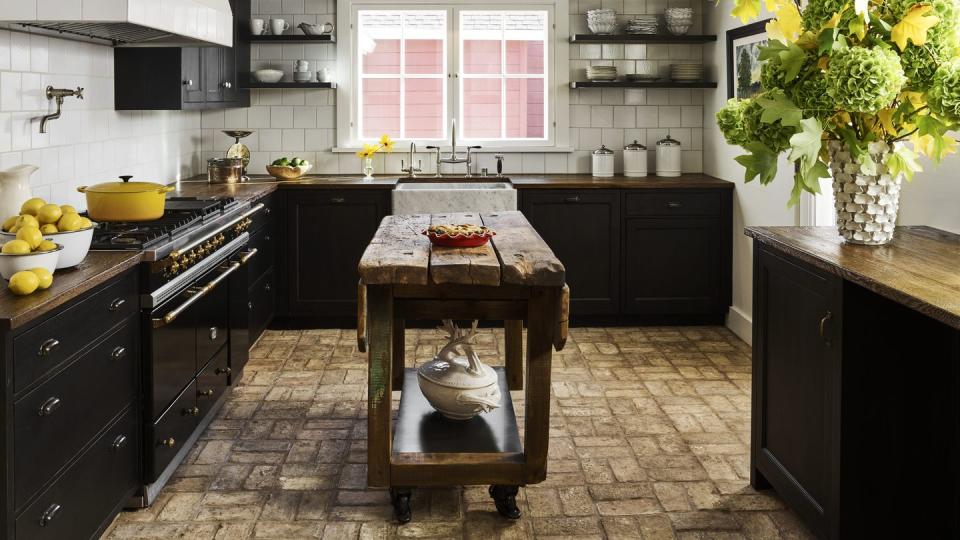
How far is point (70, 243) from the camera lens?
3.05 metres

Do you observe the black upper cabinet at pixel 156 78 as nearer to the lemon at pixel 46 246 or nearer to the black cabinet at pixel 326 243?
the black cabinet at pixel 326 243

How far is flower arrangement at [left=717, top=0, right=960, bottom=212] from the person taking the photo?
2744 mm

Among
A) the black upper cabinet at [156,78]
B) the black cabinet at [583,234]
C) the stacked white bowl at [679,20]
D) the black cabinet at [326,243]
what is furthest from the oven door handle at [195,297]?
the stacked white bowl at [679,20]

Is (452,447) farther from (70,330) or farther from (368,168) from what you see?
(368,168)

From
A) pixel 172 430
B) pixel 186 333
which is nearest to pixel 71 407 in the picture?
pixel 172 430

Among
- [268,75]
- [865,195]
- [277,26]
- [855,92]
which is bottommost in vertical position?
[865,195]

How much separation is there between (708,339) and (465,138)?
2.42m

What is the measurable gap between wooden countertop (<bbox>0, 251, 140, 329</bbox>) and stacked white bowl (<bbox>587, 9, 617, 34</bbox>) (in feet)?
14.8

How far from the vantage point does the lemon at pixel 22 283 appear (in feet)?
8.61

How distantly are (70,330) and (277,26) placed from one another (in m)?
4.55

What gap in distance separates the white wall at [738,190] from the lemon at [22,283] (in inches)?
163

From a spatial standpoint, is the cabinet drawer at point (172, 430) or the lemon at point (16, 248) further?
the cabinet drawer at point (172, 430)

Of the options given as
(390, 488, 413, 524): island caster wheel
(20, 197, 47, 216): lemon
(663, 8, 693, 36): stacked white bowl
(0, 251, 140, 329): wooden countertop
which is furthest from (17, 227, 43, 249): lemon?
(663, 8, 693, 36): stacked white bowl

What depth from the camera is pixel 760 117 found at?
2961 mm
